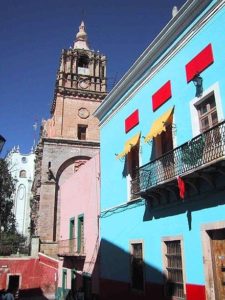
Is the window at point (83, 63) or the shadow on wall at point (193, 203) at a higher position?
the window at point (83, 63)

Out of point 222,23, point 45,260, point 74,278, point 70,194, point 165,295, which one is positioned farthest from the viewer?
point 45,260

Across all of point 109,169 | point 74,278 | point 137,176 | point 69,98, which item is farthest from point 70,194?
point 69,98

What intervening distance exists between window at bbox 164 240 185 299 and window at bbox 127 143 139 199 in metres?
2.48

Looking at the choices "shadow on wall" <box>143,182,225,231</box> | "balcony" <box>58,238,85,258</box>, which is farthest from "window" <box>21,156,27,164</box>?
"shadow on wall" <box>143,182,225,231</box>

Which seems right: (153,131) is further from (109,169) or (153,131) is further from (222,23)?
(109,169)

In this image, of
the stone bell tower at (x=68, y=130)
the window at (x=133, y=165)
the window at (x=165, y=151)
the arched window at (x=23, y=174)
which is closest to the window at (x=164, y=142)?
the window at (x=165, y=151)

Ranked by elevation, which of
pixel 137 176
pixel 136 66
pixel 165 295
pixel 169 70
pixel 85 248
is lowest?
pixel 165 295

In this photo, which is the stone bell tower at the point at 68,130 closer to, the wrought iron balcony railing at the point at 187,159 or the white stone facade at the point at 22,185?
the wrought iron balcony railing at the point at 187,159

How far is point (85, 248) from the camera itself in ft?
54.4

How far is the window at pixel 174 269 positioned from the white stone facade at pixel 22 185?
51176 mm

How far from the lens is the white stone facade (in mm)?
60438

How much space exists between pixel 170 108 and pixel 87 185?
8264mm

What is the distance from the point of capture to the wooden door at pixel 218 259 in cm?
784

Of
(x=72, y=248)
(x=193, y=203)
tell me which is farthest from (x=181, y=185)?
(x=72, y=248)
